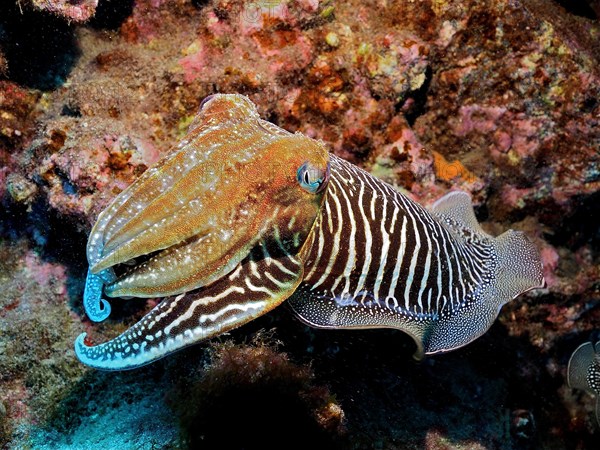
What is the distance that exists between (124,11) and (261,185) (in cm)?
413

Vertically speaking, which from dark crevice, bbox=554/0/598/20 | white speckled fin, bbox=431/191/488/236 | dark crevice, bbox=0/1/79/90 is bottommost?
dark crevice, bbox=0/1/79/90

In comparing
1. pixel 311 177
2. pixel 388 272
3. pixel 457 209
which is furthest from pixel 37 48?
pixel 457 209

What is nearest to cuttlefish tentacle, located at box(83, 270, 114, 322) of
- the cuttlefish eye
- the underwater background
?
the underwater background

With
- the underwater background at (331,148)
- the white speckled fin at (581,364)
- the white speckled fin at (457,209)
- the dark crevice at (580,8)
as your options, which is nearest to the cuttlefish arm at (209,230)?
the underwater background at (331,148)

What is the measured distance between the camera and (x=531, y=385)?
273 inches

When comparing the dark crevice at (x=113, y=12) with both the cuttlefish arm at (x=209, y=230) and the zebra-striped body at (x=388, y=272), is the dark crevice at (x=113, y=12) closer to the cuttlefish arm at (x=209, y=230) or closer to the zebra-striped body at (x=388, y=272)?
the cuttlefish arm at (x=209, y=230)

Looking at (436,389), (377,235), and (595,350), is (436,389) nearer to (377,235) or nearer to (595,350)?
(595,350)

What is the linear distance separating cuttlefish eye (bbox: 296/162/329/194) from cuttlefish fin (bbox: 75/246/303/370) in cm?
51

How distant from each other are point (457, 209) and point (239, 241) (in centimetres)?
325

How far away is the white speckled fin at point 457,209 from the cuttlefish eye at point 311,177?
260 cm

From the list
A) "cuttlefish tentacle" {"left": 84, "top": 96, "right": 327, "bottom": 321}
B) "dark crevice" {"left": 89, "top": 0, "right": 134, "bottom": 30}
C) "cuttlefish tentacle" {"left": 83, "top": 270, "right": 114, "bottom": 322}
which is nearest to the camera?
"cuttlefish tentacle" {"left": 84, "top": 96, "right": 327, "bottom": 321}

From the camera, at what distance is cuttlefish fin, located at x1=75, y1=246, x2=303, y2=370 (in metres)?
2.86

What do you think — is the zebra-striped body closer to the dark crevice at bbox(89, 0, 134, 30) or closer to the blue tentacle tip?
the blue tentacle tip

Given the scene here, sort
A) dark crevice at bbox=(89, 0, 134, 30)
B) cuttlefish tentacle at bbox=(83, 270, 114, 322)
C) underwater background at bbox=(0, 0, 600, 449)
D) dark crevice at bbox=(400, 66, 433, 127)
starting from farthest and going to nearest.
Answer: dark crevice at bbox=(400, 66, 433, 127), dark crevice at bbox=(89, 0, 134, 30), underwater background at bbox=(0, 0, 600, 449), cuttlefish tentacle at bbox=(83, 270, 114, 322)
